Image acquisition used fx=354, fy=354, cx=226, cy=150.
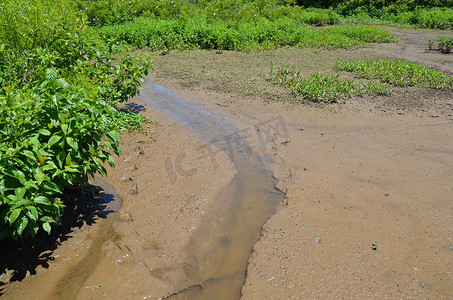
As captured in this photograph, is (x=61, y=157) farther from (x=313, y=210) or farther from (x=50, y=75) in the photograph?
(x=313, y=210)

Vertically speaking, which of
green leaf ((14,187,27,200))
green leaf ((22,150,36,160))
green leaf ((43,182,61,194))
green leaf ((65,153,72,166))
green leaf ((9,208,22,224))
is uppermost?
green leaf ((22,150,36,160))

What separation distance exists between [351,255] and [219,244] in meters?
1.36

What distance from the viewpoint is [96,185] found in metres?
4.59

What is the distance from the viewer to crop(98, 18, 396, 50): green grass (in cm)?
1323

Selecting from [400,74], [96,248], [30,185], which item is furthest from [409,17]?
[30,185]

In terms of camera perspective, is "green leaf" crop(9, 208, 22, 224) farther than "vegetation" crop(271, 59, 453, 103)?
No

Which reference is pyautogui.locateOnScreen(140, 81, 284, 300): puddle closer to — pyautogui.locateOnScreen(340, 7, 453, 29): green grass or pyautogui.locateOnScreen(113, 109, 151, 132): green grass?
pyautogui.locateOnScreen(113, 109, 151, 132): green grass

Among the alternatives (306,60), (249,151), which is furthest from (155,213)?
(306,60)

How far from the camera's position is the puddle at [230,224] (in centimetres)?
331

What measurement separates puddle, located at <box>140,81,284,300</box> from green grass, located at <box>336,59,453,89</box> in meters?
5.05

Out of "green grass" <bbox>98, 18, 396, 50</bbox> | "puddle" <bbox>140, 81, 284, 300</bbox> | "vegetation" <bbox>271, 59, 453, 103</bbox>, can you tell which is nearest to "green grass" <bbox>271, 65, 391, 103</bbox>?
"vegetation" <bbox>271, 59, 453, 103</bbox>

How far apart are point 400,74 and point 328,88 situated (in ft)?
8.65

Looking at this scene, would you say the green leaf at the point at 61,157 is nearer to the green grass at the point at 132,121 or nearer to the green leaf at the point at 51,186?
the green leaf at the point at 51,186

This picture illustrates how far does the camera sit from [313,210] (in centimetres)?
428
